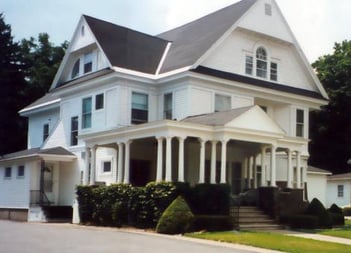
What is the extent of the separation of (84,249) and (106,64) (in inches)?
664

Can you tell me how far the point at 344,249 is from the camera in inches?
744

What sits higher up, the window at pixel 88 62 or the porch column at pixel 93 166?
the window at pixel 88 62

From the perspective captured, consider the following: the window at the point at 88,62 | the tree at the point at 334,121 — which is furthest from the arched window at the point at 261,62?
the tree at the point at 334,121

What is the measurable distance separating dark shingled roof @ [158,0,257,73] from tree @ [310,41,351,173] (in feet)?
98.2

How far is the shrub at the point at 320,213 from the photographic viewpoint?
27.7 meters

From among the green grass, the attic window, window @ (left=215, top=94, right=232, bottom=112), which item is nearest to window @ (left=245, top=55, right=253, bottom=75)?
window @ (left=215, top=94, right=232, bottom=112)

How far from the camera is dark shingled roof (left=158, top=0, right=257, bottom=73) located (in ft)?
102

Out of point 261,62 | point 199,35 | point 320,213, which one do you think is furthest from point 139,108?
point 320,213

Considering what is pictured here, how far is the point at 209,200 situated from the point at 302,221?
4.81 meters

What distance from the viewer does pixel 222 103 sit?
3167 cm

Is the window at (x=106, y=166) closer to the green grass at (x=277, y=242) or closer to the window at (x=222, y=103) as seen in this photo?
the window at (x=222, y=103)

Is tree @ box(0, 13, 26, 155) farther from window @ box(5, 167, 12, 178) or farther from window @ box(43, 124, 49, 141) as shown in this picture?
window @ box(5, 167, 12, 178)

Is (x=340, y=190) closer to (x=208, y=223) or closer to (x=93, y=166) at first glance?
(x=93, y=166)

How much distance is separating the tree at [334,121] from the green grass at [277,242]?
4238 cm
